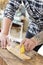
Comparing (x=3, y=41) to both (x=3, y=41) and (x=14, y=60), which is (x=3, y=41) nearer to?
(x=3, y=41)

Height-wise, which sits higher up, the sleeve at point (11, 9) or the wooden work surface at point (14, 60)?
the sleeve at point (11, 9)

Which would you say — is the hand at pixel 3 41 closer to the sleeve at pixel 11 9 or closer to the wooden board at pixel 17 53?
the wooden board at pixel 17 53

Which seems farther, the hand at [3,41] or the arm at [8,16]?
the arm at [8,16]

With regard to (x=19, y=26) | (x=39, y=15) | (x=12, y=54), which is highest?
(x=39, y=15)

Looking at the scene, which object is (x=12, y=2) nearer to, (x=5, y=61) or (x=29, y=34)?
(x=29, y=34)

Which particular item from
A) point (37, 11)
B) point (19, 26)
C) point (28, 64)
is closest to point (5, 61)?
point (28, 64)

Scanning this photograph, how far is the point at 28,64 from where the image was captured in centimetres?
118

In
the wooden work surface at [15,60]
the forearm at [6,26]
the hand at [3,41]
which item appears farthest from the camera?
the forearm at [6,26]

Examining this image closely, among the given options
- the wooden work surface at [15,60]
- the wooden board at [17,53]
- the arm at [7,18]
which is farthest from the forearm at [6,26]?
the wooden work surface at [15,60]

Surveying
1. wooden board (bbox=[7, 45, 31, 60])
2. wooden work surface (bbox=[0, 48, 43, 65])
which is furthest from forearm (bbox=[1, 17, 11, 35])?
wooden work surface (bbox=[0, 48, 43, 65])

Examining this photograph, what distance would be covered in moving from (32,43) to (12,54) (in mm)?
156

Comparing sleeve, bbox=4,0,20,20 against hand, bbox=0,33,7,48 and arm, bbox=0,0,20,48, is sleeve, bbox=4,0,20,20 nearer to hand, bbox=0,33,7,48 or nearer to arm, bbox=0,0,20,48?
arm, bbox=0,0,20,48

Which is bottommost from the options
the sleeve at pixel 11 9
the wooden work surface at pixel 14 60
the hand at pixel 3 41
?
the wooden work surface at pixel 14 60

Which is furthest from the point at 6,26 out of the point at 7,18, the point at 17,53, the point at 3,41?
the point at 17,53
